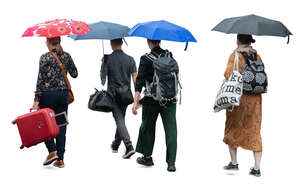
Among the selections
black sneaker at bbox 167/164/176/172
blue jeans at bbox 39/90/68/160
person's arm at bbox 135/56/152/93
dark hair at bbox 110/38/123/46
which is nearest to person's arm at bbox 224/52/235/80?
person's arm at bbox 135/56/152/93

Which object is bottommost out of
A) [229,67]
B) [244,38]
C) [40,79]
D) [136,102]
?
[136,102]

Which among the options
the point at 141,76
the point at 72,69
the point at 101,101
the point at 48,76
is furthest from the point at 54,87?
the point at 141,76

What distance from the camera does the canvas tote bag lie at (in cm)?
1020

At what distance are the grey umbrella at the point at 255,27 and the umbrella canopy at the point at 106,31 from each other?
1906mm

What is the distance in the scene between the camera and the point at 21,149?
35.8ft

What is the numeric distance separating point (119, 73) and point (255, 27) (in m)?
2.73

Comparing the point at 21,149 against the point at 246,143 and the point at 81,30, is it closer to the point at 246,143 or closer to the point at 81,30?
the point at 81,30

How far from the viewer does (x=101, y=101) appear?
11.7 meters

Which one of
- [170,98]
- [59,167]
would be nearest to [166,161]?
[170,98]

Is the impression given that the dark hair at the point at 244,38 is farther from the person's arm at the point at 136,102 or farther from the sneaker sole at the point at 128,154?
the sneaker sole at the point at 128,154

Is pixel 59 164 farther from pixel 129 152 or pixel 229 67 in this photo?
pixel 229 67

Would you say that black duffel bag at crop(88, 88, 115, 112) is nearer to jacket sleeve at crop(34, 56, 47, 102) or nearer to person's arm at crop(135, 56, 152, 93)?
person's arm at crop(135, 56, 152, 93)

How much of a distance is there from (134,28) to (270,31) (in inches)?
86.5

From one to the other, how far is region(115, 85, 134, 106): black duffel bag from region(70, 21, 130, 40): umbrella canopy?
0.92m
